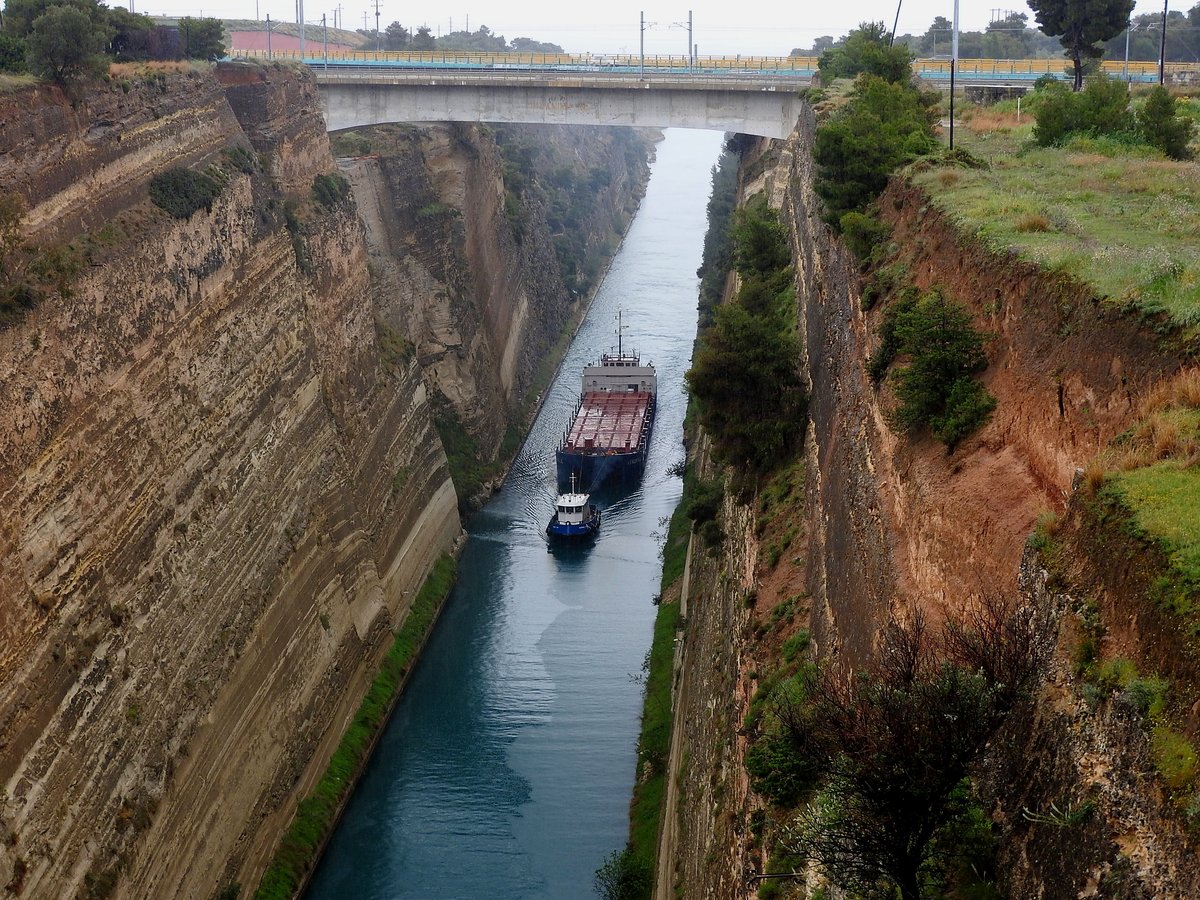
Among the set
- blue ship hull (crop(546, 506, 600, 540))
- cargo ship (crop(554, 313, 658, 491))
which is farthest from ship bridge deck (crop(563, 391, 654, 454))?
blue ship hull (crop(546, 506, 600, 540))

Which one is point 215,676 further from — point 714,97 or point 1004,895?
point 714,97

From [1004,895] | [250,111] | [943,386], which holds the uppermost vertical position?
[250,111]

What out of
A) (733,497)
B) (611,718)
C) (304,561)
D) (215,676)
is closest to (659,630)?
(611,718)

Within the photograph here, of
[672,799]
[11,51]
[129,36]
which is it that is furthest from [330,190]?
[672,799]

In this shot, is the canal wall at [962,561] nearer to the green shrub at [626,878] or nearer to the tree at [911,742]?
the tree at [911,742]

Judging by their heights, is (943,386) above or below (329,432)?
above

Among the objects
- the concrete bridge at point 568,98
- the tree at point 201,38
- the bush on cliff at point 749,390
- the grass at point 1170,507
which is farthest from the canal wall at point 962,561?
the concrete bridge at point 568,98

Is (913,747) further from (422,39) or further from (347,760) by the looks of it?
(422,39)
